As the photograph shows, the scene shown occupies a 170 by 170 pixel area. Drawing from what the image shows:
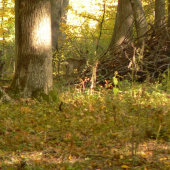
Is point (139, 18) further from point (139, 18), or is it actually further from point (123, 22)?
point (123, 22)

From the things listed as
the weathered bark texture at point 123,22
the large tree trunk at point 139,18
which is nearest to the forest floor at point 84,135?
the large tree trunk at point 139,18

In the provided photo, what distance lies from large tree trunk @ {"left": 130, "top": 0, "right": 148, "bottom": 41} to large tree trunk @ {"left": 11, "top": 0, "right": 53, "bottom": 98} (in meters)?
4.04

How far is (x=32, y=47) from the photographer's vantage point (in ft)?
22.5

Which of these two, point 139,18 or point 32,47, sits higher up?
point 139,18

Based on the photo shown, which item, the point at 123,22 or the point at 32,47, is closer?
the point at 32,47

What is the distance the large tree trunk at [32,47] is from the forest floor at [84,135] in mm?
459

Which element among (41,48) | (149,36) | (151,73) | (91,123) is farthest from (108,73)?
(91,123)

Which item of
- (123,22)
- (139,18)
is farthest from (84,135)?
(123,22)

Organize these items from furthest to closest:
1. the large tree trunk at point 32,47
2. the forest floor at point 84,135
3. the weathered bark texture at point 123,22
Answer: the weathered bark texture at point 123,22
the large tree trunk at point 32,47
the forest floor at point 84,135

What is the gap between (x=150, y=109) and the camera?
235 inches

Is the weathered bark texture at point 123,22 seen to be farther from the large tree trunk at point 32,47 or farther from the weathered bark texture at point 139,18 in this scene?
the large tree trunk at point 32,47

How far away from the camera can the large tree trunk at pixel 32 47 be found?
680cm

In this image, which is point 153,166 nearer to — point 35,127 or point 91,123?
point 91,123

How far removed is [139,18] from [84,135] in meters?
6.50
